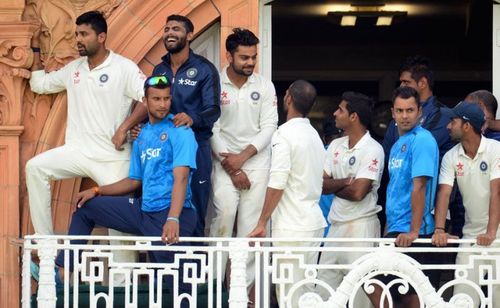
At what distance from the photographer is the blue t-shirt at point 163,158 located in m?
12.6

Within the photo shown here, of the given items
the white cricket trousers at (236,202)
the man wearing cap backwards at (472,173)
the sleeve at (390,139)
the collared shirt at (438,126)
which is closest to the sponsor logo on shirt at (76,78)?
the white cricket trousers at (236,202)

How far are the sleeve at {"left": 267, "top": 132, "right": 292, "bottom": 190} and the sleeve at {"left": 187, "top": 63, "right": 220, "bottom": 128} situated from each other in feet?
2.01

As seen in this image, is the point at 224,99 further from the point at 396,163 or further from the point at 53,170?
the point at 396,163

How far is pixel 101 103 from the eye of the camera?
1331 cm

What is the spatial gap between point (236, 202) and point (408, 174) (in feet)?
4.82

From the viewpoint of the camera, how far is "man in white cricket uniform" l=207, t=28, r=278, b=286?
43.1 ft

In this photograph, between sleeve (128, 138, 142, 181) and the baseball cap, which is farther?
sleeve (128, 138, 142, 181)

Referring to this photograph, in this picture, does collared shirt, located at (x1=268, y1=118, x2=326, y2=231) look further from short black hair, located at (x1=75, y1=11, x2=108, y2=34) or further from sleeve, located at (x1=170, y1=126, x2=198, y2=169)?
short black hair, located at (x1=75, y1=11, x2=108, y2=34)

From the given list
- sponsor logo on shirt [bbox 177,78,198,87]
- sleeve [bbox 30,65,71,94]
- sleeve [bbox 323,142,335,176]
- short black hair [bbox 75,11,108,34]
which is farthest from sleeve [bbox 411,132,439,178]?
sleeve [bbox 30,65,71,94]

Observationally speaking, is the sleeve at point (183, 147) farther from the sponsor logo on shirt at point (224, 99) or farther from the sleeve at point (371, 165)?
the sleeve at point (371, 165)

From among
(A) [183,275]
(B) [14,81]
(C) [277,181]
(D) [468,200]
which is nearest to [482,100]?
(D) [468,200]

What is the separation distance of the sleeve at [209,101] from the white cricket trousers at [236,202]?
1.51ft

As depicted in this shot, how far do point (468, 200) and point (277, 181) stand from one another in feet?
4.54

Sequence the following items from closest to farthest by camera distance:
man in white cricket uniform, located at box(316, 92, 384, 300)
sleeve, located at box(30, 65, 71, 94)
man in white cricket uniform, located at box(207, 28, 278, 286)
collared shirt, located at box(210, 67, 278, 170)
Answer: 1. man in white cricket uniform, located at box(316, 92, 384, 300)
2. man in white cricket uniform, located at box(207, 28, 278, 286)
3. collared shirt, located at box(210, 67, 278, 170)
4. sleeve, located at box(30, 65, 71, 94)
